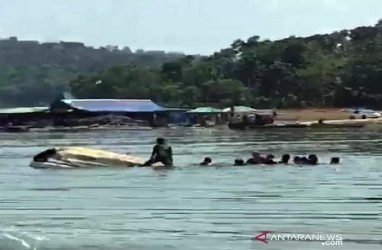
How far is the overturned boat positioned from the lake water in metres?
0.95

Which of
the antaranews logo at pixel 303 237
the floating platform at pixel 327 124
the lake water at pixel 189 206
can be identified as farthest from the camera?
the floating platform at pixel 327 124

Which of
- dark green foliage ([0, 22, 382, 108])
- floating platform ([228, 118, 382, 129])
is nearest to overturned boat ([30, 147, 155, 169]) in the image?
floating platform ([228, 118, 382, 129])

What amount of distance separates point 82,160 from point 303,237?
73.1 ft

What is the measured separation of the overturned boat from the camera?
39.8m

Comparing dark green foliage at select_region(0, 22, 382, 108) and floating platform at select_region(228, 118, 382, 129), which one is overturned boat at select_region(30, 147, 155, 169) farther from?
dark green foliage at select_region(0, 22, 382, 108)

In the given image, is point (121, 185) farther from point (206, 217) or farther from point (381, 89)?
point (381, 89)

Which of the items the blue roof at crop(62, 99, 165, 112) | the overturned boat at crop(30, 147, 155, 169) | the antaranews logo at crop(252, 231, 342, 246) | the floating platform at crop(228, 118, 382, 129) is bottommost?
the floating platform at crop(228, 118, 382, 129)

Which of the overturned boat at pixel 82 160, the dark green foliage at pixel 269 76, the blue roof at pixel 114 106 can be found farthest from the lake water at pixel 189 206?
the dark green foliage at pixel 269 76

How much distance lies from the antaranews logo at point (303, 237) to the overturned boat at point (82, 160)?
20429 mm

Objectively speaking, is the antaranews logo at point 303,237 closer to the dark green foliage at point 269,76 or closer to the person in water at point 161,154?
the person in water at point 161,154

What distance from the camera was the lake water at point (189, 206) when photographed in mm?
19031

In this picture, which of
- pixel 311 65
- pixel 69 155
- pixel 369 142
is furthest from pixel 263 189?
pixel 311 65

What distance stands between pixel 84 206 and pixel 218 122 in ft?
287

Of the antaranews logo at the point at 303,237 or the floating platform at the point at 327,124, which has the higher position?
the antaranews logo at the point at 303,237
